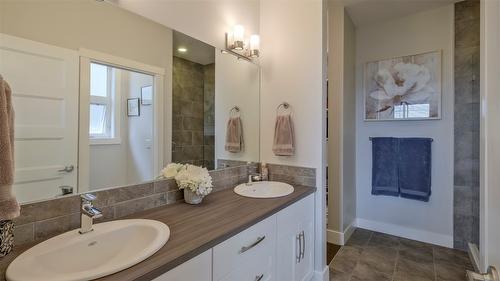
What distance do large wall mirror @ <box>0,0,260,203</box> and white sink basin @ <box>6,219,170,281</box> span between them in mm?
246

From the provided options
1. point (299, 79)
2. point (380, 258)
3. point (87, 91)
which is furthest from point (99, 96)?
point (380, 258)

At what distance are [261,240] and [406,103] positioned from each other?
2463mm

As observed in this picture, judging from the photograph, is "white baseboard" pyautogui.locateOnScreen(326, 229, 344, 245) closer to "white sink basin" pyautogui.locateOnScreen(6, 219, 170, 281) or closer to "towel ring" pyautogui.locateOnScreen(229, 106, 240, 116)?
"towel ring" pyautogui.locateOnScreen(229, 106, 240, 116)

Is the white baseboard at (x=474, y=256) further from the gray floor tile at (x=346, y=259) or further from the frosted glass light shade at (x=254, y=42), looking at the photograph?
the frosted glass light shade at (x=254, y=42)

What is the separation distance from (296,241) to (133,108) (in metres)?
A: 1.35

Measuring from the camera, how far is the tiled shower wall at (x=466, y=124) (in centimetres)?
240

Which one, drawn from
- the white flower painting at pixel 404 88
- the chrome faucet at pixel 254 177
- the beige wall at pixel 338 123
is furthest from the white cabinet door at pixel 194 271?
the white flower painting at pixel 404 88

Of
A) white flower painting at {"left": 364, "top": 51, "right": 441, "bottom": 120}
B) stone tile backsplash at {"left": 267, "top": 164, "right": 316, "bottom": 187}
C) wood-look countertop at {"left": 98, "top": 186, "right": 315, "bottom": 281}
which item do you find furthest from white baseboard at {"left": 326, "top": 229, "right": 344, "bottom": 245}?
white flower painting at {"left": 364, "top": 51, "right": 441, "bottom": 120}

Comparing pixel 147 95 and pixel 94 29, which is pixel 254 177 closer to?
pixel 147 95

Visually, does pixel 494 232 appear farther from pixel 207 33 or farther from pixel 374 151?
pixel 374 151

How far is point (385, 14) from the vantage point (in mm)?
2783

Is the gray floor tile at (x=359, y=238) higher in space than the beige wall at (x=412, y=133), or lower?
lower

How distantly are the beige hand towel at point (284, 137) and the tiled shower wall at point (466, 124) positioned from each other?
6.16 feet

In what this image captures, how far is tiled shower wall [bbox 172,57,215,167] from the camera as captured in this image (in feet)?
5.21
